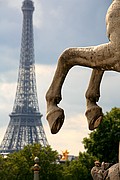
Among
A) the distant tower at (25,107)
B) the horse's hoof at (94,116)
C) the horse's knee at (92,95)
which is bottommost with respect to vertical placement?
the horse's hoof at (94,116)

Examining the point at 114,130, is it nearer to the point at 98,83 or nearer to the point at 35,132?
the point at 98,83

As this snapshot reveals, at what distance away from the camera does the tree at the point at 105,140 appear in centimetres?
3947

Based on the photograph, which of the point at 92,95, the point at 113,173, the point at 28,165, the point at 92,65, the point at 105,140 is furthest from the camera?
the point at 28,165

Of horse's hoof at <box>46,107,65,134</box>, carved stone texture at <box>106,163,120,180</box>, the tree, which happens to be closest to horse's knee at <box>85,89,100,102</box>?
horse's hoof at <box>46,107,65,134</box>

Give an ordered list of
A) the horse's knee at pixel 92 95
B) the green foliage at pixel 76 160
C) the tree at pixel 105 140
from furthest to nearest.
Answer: the green foliage at pixel 76 160 < the tree at pixel 105 140 < the horse's knee at pixel 92 95

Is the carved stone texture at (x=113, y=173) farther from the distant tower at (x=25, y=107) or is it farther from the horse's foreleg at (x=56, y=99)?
the distant tower at (x=25, y=107)

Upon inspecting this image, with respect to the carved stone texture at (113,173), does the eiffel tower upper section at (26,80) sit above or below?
above

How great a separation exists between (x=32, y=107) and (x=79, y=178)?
69.4 metres

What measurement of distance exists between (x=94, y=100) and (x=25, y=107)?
359 ft

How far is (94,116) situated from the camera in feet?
22.0

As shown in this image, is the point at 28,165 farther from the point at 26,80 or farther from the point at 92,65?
the point at 26,80

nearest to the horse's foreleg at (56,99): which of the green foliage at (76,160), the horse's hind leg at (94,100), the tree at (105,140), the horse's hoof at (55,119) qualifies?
the horse's hoof at (55,119)

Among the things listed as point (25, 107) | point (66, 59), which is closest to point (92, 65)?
point (66, 59)

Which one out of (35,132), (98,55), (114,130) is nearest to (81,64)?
(98,55)
